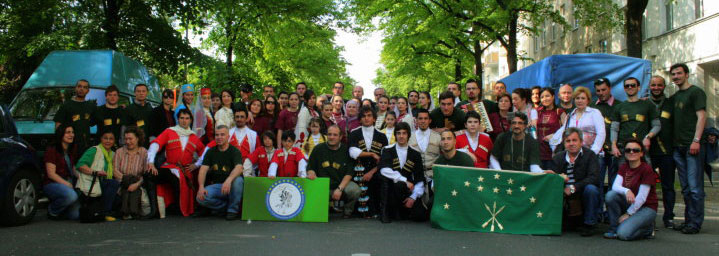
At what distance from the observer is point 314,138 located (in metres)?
9.85

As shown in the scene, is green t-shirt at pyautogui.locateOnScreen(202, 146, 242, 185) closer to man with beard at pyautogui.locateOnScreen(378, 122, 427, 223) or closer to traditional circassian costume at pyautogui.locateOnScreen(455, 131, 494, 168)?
man with beard at pyautogui.locateOnScreen(378, 122, 427, 223)

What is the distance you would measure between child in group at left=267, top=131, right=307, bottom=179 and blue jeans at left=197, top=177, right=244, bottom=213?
1.85ft

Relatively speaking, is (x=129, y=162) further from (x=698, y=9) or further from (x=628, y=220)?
(x=698, y=9)

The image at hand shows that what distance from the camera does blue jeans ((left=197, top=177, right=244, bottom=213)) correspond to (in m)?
8.70

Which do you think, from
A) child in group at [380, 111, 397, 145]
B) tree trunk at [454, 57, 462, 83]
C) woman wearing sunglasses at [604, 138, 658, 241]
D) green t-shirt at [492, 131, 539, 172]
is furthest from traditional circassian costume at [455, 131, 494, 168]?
tree trunk at [454, 57, 462, 83]

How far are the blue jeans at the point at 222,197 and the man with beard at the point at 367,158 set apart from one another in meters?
1.76

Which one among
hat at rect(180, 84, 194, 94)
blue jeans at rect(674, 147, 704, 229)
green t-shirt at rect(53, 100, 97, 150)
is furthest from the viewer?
hat at rect(180, 84, 194, 94)

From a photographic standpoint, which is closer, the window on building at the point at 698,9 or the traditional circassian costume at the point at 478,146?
the traditional circassian costume at the point at 478,146

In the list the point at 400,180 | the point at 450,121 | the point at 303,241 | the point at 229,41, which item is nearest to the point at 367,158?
the point at 400,180

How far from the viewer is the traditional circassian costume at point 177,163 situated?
→ 8.99m

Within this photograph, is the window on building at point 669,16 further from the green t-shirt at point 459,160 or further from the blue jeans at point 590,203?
the blue jeans at point 590,203

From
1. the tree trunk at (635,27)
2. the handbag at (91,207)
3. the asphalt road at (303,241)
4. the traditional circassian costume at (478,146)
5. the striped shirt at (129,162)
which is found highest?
the tree trunk at (635,27)

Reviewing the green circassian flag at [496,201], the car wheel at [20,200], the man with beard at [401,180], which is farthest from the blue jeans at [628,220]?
the car wheel at [20,200]

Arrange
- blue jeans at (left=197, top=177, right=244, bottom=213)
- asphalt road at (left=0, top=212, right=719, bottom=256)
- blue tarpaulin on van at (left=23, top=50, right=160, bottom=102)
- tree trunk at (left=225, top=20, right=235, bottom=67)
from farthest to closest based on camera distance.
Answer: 1. tree trunk at (left=225, top=20, right=235, bottom=67)
2. blue tarpaulin on van at (left=23, top=50, right=160, bottom=102)
3. blue jeans at (left=197, top=177, right=244, bottom=213)
4. asphalt road at (left=0, top=212, right=719, bottom=256)
